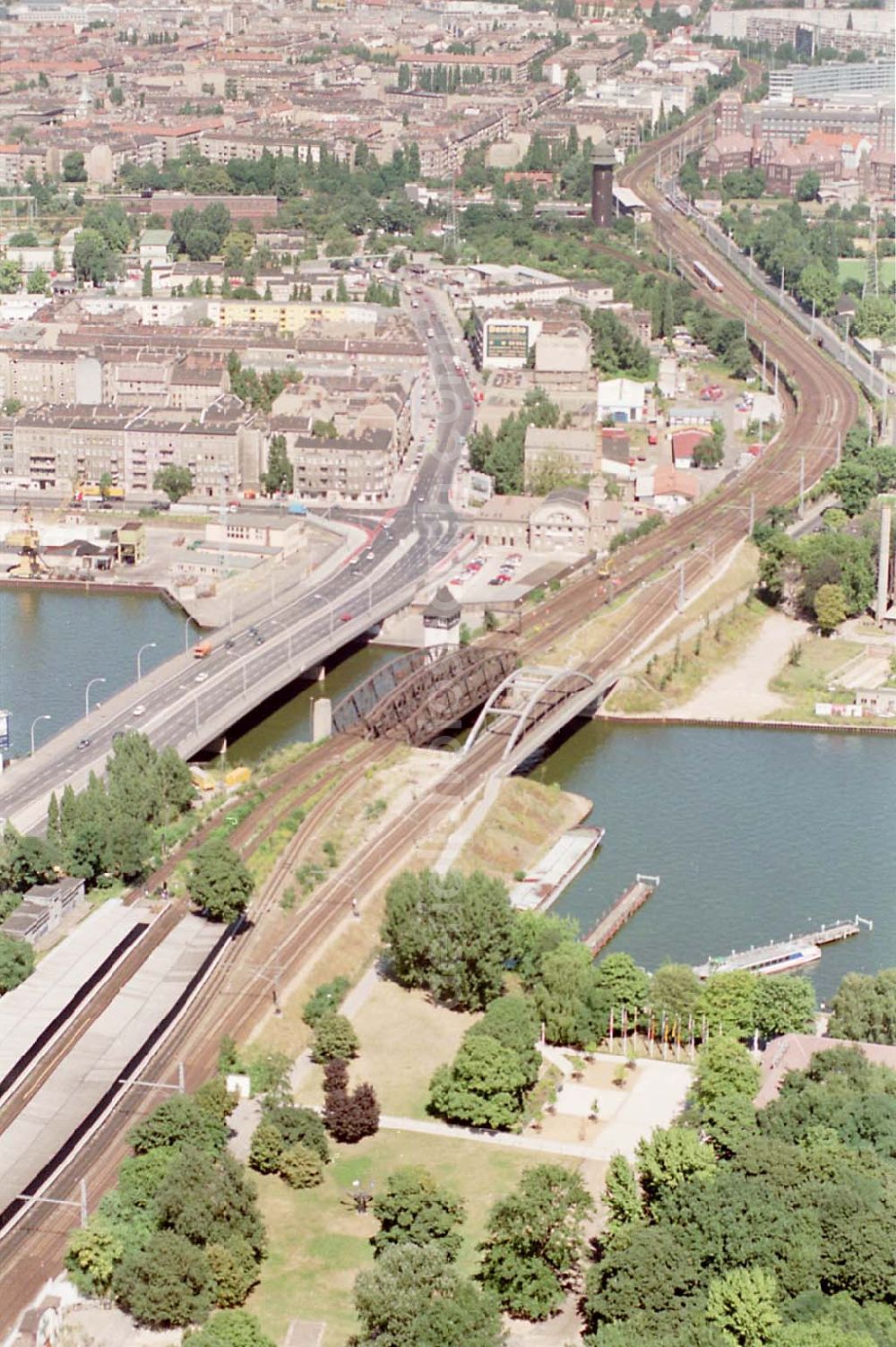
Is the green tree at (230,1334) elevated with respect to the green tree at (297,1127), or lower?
elevated

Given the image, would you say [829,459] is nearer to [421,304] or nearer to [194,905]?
[421,304]

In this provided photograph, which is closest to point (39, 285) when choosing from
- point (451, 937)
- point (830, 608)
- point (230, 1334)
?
point (830, 608)

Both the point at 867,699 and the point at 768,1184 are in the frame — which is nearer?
the point at 768,1184

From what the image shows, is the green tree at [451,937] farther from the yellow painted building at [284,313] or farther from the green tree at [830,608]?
the yellow painted building at [284,313]

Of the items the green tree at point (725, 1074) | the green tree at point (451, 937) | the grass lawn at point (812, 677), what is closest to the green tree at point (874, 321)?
the grass lawn at point (812, 677)

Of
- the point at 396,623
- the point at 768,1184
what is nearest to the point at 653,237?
the point at 396,623

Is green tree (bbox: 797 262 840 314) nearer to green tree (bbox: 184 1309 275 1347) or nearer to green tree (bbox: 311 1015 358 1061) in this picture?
green tree (bbox: 311 1015 358 1061)

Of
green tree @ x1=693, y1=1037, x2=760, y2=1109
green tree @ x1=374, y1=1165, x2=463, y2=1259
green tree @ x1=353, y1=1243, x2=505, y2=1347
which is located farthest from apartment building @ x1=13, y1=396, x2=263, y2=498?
green tree @ x1=353, y1=1243, x2=505, y2=1347
